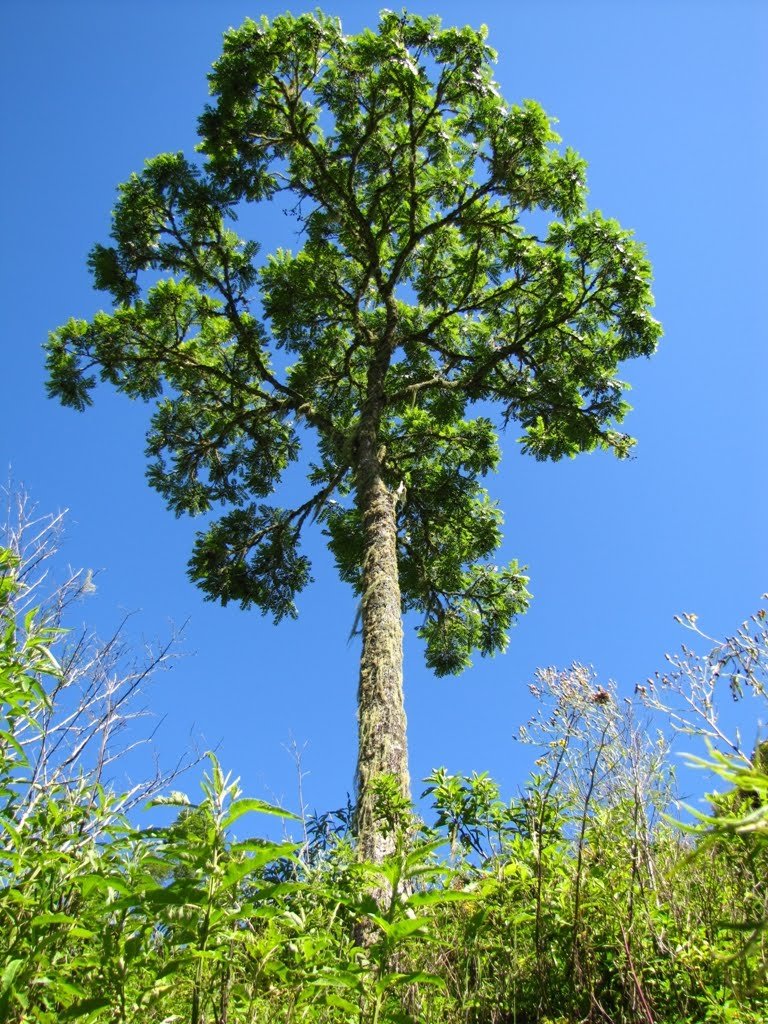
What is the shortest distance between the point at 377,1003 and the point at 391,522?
600 centimetres

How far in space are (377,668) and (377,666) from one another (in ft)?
0.07

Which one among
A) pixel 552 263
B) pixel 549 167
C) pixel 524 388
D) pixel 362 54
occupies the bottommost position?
pixel 524 388

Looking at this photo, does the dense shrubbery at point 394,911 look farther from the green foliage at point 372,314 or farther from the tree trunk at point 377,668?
the green foliage at point 372,314

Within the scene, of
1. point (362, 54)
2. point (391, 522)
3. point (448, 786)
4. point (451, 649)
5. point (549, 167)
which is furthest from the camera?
point (451, 649)

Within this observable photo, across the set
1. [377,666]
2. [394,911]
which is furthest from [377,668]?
[394,911]

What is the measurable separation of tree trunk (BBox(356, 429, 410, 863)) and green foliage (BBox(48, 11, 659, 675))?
0.73 meters

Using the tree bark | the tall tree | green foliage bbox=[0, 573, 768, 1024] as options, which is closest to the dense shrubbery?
green foliage bbox=[0, 573, 768, 1024]

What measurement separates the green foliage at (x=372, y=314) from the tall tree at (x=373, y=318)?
3cm

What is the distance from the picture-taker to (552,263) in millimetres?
8625

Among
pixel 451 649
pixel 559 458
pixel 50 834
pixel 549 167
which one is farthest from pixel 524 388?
pixel 50 834

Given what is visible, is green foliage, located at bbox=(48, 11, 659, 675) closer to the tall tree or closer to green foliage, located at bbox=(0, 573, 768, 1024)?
the tall tree

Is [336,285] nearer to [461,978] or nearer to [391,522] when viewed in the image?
[391,522]

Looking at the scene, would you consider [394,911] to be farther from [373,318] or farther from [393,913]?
[373,318]

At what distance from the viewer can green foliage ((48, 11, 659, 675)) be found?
26.8 ft
